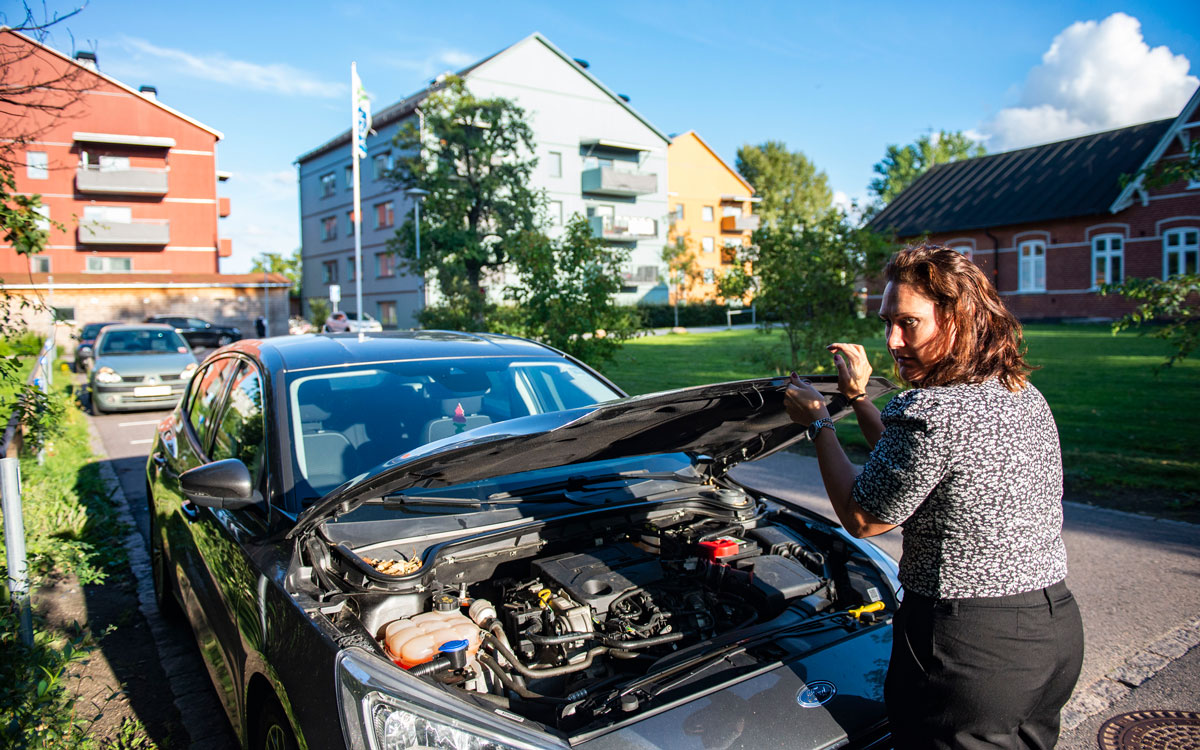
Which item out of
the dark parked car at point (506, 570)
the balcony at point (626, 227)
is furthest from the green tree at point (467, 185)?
the dark parked car at point (506, 570)

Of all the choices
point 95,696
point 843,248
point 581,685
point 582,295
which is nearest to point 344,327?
point 582,295

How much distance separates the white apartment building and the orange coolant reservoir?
3722 cm

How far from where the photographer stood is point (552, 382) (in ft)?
13.0

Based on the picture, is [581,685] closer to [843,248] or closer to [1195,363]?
[843,248]

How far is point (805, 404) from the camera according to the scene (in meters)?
2.14

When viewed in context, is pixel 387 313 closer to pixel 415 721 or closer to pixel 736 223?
pixel 736 223

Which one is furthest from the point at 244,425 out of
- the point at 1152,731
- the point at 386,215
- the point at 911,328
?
the point at 386,215

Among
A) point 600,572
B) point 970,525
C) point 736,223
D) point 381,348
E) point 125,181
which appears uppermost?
point 125,181

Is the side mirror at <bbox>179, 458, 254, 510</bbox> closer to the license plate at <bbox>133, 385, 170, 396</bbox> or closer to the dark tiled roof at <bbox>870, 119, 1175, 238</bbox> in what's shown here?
the license plate at <bbox>133, 385, 170, 396</bbox>

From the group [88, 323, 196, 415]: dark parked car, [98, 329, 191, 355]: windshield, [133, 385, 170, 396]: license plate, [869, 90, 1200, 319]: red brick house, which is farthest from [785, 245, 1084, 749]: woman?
[869, 90, 1200, 319]: red brick house

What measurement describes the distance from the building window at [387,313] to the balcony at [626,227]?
1259cm

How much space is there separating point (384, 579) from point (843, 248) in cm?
886

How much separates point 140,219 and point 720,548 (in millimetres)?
49122

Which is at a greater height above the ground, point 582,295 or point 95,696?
point 582,295
